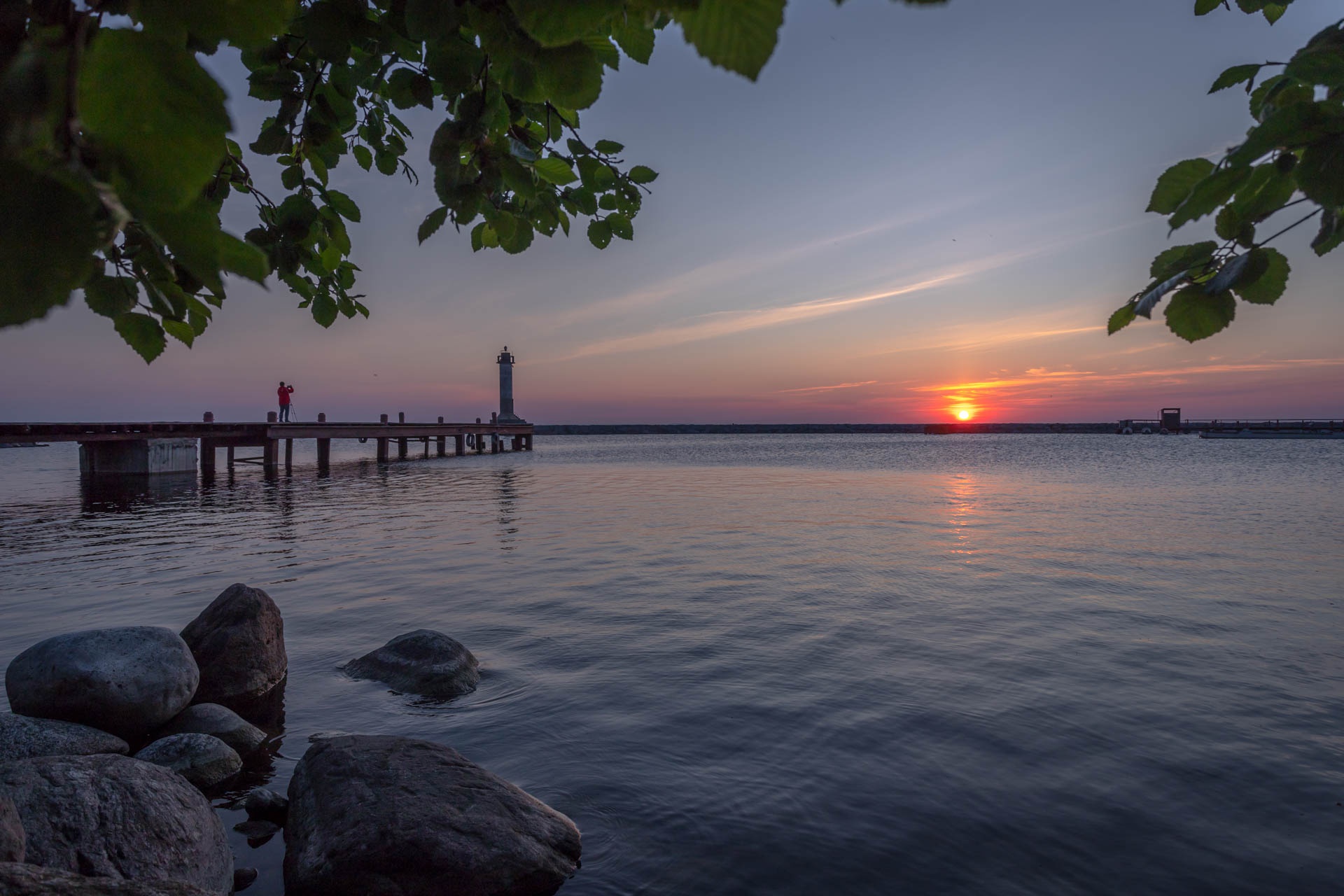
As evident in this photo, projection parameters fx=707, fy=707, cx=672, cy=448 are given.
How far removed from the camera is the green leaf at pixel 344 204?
2479 mm

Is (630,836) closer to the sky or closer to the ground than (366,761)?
closer to the ground

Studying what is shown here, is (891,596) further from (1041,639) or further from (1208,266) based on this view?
(1208,266)

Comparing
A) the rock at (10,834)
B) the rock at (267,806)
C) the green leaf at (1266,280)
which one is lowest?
the rock at (267,806)

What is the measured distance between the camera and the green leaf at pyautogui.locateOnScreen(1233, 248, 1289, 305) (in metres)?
A: 1.29

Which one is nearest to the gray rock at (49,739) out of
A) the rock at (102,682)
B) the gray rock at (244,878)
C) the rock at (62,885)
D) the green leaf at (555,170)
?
the rock at (102,682)

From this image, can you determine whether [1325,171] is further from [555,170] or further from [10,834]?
[10,834]

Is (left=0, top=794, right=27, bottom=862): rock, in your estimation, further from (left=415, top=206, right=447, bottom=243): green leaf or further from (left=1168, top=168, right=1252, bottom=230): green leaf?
(left=1168, top=168, right=1252, bottom=230): green leaf

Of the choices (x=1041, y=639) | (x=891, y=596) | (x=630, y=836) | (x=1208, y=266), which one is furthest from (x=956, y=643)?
(x=1208, y=266)

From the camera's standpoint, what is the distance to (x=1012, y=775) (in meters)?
4.68

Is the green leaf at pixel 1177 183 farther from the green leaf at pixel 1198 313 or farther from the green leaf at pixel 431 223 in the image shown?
the green leaf at pixel 431 223

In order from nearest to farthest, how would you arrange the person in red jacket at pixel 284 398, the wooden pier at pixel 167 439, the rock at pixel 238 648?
the rock at pixel 238 648 < the wooden pier at pixel 167 439 < the person in red jacket at pixel 284 398

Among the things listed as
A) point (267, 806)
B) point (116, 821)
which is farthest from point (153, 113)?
point (267, 806)

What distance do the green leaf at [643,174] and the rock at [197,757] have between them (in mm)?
4536

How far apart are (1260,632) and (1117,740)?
4104 mm
